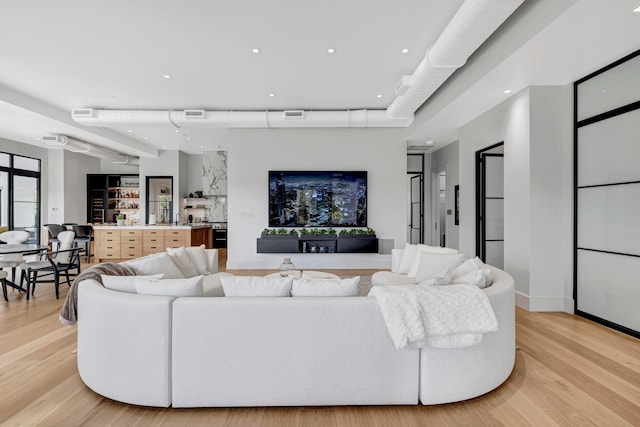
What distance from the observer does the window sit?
8.19 meters

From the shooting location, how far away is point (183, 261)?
4141 mm

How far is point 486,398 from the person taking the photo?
225cm

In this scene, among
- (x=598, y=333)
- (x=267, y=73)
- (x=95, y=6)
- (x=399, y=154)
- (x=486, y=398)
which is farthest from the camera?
(x=399, y=154)

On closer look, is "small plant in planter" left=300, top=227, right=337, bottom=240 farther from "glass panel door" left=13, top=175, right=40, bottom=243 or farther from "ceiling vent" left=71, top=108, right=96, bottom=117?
"glass panel door" left=13, top=175, right=40, bottom=243

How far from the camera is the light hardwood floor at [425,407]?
2016 mm

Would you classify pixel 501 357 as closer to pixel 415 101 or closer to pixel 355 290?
pixel 355 290

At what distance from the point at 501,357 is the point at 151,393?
2.39m

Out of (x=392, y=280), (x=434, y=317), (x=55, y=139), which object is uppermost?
(x=55, y=139)

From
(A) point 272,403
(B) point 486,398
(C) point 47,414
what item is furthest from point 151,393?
(B) point 486,398

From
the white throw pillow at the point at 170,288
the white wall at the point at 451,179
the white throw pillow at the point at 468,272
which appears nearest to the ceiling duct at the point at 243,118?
the white wall at the point at 451,179

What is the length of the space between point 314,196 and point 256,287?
15.8ft

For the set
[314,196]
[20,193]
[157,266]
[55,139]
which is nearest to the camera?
[157,266]

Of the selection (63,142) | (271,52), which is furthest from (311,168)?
(63,142)

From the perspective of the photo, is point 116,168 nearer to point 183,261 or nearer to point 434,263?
point 183,261
